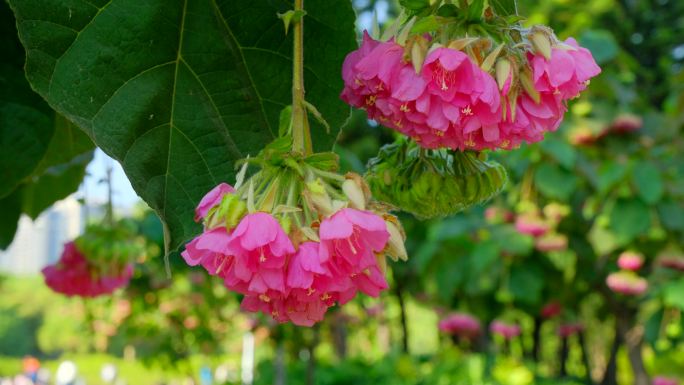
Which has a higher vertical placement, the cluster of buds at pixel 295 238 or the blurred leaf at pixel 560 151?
the cluster of buds at pixel 295 238

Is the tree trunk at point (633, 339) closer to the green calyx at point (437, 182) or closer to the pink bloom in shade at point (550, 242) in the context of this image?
the pink bloom in shade at point (550, 242)

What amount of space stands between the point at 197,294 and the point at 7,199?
14.5 feet

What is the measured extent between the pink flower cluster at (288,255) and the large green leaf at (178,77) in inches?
3.3

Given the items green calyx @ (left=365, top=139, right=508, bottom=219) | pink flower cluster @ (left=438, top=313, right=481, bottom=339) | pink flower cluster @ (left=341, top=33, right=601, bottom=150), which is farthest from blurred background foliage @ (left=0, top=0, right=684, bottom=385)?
pink flower cluster @ (left=341, top=33, right=601, bottom=150)

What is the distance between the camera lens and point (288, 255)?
0.42m

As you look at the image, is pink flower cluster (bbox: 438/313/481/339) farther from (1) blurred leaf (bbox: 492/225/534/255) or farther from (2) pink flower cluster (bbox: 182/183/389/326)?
(2) pink flower cluster (bbox: 182/183/389/326)

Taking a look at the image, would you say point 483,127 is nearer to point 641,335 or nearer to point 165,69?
point 165,69

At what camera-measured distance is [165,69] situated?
52 centimetres

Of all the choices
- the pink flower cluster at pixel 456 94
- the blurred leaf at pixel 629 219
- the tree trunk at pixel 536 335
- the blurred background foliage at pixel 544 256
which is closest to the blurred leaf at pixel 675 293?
the blurred background foliage at pixel 544 256

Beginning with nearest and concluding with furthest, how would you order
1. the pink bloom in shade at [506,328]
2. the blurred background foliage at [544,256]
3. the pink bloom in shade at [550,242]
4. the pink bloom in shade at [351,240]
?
the pink bloom in shade at [351,240]
the blurred background foliage at [544,256]
the pink bloom in shade at [550,242]
the pink bloom in shade at [506,328]

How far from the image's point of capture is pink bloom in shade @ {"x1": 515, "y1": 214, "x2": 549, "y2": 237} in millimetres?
4281

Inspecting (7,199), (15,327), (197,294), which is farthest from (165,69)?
(15,327)

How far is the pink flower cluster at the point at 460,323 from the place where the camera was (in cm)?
613

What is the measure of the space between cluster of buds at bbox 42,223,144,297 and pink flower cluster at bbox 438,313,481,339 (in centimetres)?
493
